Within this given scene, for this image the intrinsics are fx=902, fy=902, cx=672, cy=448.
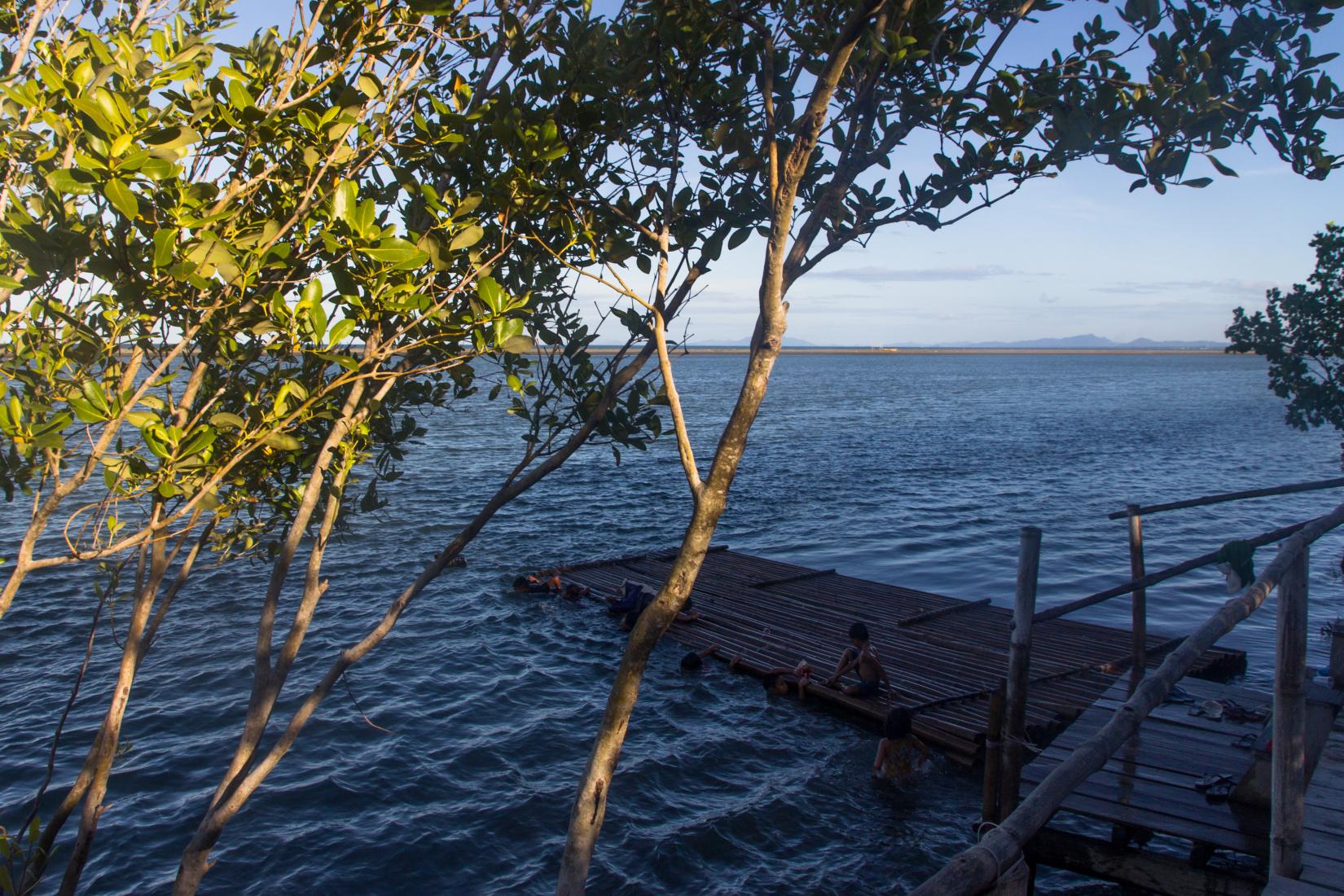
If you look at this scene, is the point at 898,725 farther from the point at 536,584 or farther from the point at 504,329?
the point at 536,584

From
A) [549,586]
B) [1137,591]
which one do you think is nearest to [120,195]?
[1137,591]

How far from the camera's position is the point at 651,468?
161 ft

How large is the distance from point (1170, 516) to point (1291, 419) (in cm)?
1784

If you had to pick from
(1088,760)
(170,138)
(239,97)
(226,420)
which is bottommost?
(1088,760)

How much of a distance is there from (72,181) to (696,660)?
50.6 ft

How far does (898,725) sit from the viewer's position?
13.4m

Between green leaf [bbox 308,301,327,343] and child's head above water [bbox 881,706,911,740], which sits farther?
child's head above water [bbox 881,706,911,740]

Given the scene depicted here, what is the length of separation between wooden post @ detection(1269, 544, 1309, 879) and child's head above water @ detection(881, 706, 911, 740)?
8.67 metres

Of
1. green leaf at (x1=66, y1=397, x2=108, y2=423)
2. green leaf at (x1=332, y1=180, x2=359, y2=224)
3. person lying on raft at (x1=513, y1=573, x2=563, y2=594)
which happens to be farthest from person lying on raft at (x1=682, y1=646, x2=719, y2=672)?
green leaf at (x1=66, y1=397, x2=108, y2=423)

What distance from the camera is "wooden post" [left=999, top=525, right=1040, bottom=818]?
9.07 metres

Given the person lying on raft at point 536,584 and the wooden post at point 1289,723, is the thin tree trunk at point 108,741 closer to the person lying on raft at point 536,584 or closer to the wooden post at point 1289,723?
the wooden post at point 1289,723

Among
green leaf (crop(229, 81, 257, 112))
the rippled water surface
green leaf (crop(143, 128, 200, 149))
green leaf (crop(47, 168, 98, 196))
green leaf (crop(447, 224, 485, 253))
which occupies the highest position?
green leaf (crop(229, 81, 257, 112))

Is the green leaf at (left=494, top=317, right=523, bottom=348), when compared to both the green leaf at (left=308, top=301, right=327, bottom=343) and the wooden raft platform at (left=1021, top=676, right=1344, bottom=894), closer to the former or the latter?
the green leaf at (left=308, top=301, right=327, bottom=343)

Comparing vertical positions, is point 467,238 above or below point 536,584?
above
